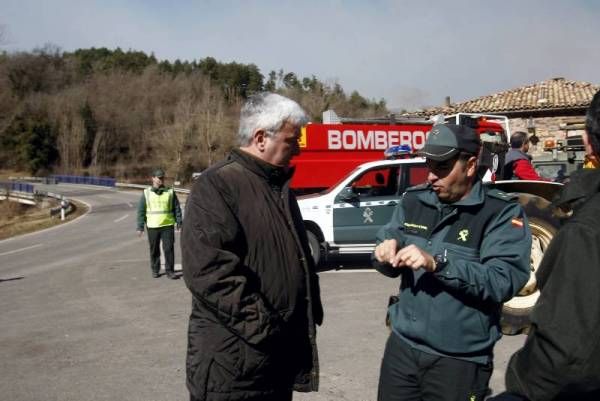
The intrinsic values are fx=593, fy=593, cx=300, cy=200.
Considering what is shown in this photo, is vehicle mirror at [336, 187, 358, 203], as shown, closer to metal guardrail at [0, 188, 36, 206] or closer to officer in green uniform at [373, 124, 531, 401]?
officer in green uniform at [373, 124, 531, 401]

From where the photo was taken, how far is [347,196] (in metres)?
10.1

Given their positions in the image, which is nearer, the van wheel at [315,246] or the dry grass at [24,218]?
the van wheel at [315,246]

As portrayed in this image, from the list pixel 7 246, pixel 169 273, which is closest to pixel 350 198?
pixel 169 273

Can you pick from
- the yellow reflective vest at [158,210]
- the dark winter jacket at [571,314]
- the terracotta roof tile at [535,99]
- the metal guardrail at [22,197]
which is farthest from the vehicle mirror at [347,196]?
the metal guardrail at [22,197]

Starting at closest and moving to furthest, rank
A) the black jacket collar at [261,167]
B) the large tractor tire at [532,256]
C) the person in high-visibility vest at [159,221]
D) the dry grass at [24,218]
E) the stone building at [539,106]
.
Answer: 1. the black jacket collar at [261,167]
2. the large tractor tire at [532,256]
3. the person in high-visibility vest at [159,221]
4. the dry grass at [24,218]
5. the stone building at [539,106]

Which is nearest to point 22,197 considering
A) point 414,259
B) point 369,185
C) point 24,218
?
point 24,218

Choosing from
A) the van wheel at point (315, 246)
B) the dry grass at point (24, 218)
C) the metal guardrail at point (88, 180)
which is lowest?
the dry grass at point (24, 218)

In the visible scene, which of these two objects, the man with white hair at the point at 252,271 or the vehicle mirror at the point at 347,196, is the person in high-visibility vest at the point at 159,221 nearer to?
the vehicle mirror at the point at 347,196

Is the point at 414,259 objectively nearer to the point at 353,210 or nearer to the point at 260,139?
the point at 260,139

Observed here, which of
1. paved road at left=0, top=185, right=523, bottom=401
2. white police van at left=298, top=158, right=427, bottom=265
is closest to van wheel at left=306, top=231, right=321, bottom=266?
white police van at left=298, top=158, right=427, bottom=265

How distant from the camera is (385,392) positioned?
2822 mm

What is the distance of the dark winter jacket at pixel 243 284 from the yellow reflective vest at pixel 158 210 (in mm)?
7745

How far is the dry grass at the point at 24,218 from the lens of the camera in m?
22.6

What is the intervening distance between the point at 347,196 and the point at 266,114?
7.53 meters
